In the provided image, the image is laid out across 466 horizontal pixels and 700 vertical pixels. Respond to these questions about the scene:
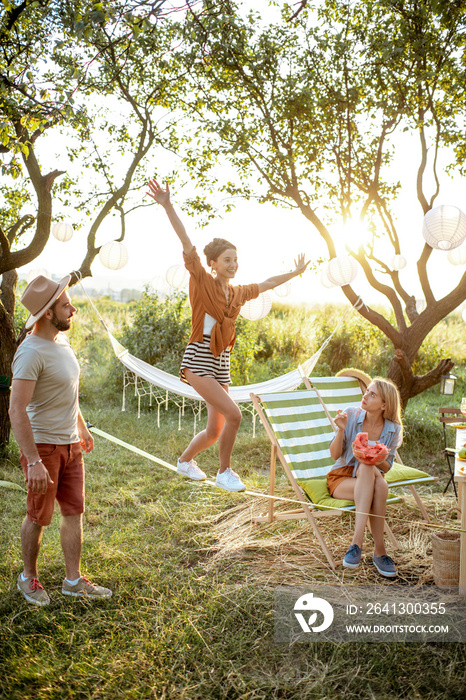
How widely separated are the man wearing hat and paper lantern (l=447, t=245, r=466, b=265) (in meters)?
3.71

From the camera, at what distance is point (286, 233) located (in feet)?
21.7

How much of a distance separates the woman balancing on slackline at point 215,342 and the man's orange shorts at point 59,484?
61cm

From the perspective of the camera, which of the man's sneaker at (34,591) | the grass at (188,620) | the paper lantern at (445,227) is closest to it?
the grass at (188,620)

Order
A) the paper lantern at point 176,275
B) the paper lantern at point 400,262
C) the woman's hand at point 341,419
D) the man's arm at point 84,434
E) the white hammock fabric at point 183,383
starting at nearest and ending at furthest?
the man's arm at point 84,434 → the woman's hand at point 341,419 → the white hammock fabric at point 183,383 → the paper lantern at point 176,275 → the paper lantern at point 400,262

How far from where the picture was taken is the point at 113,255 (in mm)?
4891

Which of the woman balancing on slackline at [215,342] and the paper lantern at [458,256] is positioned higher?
the paper lantern at [458,256]

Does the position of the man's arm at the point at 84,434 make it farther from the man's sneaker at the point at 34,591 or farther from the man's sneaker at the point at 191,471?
the man's sneaker at the point at 34,591

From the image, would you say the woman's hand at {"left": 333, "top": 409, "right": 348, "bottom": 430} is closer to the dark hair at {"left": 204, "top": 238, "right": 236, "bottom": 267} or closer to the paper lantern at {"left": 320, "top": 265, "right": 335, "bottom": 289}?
the dark hair at {"left": 204, "top": 238, "right": 236, "bottom": 267}

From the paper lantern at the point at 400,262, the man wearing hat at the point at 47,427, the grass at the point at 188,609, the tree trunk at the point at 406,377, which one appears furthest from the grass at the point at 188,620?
the paper lantern at the point at 400,262

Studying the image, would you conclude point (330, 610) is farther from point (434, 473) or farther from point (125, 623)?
point (434, 473)

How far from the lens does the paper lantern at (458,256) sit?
4.88 meters

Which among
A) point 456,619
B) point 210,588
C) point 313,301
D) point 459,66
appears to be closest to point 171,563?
point 210,588

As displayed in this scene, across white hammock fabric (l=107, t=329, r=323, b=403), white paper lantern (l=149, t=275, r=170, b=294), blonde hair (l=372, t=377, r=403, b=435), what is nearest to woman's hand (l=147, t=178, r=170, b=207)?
blonde hair (l=372, t=377, r=403, b=435)

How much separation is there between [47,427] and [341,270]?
3243 mm
